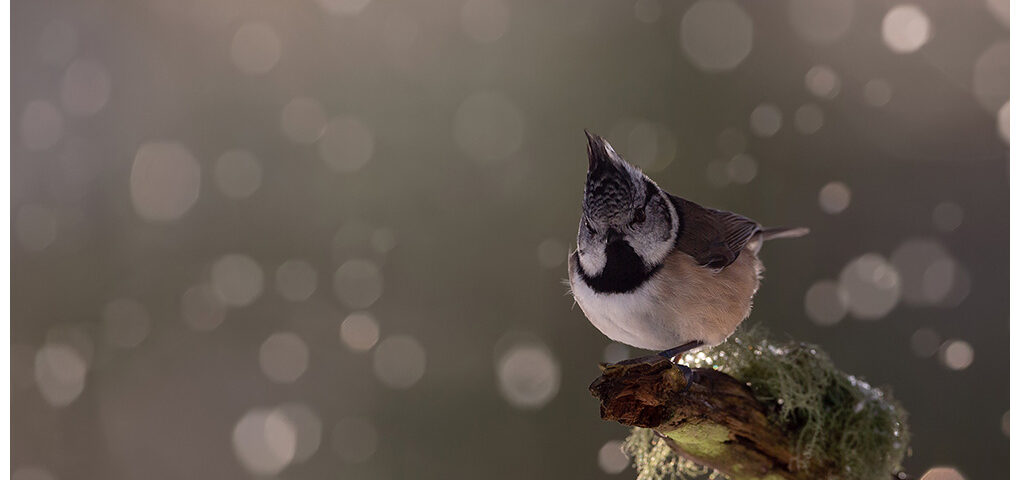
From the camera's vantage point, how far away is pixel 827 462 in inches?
57.4

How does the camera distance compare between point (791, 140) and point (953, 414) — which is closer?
point (953, 414)

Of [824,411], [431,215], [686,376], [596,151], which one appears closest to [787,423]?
[824,411]

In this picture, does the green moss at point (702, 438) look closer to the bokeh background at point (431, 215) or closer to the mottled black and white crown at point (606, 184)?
the mottled black and white crown at point (606, 184)

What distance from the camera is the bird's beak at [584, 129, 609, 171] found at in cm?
142

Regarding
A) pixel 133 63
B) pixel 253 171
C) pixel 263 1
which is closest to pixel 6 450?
pixel 253 171

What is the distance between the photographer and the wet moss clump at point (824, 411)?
4.76ft

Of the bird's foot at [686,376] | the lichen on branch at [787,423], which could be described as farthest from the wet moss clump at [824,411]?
the bird's foot at [686,376]

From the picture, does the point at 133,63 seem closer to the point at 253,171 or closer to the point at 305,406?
the point at 253,171

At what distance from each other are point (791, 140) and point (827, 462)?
7.58 feet

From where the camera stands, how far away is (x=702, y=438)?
4.73 ft

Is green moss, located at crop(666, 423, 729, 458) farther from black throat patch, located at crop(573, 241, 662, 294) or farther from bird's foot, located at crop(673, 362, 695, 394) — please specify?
black throat patch, located at crop(573, 241, 662, 294)

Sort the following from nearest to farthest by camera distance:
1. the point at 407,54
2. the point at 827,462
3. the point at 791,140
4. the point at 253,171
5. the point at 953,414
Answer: the point at 827,462 < the point at 953,414 < the point at 791,140 < the point at 253,171 < the point at 407,54

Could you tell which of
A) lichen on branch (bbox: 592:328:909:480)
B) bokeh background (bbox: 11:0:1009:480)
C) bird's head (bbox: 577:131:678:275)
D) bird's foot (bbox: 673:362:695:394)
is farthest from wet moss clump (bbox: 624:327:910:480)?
bokeh background (bbox: 11:0:1009:480)

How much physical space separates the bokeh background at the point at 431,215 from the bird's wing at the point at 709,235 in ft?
5.04
